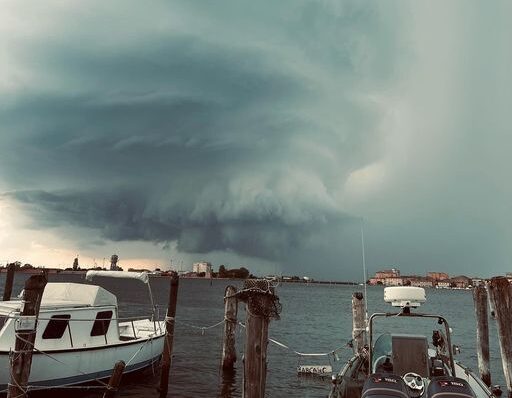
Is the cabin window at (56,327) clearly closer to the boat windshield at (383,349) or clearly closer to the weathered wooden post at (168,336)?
the weathered wooden post at (168,336)

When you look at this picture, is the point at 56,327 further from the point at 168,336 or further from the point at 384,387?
the point at 384,387

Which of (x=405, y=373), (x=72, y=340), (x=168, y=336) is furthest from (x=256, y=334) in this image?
(x=72, y=340)

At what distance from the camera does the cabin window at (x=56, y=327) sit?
49.9 ft

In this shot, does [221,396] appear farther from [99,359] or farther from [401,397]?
[401,397]

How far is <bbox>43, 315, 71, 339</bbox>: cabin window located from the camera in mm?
15200

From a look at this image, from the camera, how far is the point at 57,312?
1545 centimetres

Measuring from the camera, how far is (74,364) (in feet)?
49.1

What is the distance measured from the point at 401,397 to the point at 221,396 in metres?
12.3

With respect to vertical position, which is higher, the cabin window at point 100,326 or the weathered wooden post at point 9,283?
the weathered wooden post at point 9,283

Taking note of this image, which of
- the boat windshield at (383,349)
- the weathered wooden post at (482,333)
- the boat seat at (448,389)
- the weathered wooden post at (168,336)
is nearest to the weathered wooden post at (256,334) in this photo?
the boat seat at (448,389)

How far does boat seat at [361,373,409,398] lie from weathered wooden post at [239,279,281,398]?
2.05m

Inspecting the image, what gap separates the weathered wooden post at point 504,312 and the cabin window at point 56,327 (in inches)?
568

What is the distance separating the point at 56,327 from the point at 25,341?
5320mm

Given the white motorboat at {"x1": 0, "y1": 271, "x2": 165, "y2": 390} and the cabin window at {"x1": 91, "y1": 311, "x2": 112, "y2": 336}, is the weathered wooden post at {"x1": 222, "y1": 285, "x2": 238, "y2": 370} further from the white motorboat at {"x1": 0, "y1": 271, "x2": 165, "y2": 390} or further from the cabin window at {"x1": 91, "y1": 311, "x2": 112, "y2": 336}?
the cabin window at {"x1": 91, "y1": 311, "x2": 112, "y2": 336}
